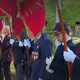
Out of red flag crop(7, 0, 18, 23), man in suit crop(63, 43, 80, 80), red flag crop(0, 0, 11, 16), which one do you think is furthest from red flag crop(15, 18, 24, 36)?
man in suit crop(63, 43, 80, 80)

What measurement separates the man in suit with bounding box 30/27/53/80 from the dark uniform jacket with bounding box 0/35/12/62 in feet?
4.08

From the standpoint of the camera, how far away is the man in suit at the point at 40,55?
92.3 inches

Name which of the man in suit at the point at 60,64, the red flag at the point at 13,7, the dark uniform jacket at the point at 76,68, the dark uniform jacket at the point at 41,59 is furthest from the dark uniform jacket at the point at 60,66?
the red flag at the point at 13,7

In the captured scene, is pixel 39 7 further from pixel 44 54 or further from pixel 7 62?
pixel 7 62

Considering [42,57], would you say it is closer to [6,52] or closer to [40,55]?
[40,55]

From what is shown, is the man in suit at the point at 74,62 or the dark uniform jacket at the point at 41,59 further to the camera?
the dark uniform jacket at the point at 41,59

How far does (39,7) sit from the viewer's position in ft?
7.04

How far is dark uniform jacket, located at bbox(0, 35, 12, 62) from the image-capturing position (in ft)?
11.7

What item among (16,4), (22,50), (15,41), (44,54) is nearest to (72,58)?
(44,54)

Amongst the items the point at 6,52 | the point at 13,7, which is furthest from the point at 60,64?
the point at 6,52

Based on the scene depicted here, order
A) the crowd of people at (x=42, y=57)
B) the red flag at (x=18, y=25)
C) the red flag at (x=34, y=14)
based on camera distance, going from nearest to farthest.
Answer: the crowd of people at (x=42, y=57)
the red flag at (x=34, y=14)
the red flag at (x=18, y=25)

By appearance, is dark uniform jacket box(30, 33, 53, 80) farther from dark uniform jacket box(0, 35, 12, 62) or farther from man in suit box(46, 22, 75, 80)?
dark uniform jacket box(0, 35, 12, 62)

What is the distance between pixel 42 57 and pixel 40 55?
0.08 meters

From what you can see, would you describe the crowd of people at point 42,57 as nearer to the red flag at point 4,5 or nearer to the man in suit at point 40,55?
the man in suit at point 40,55
